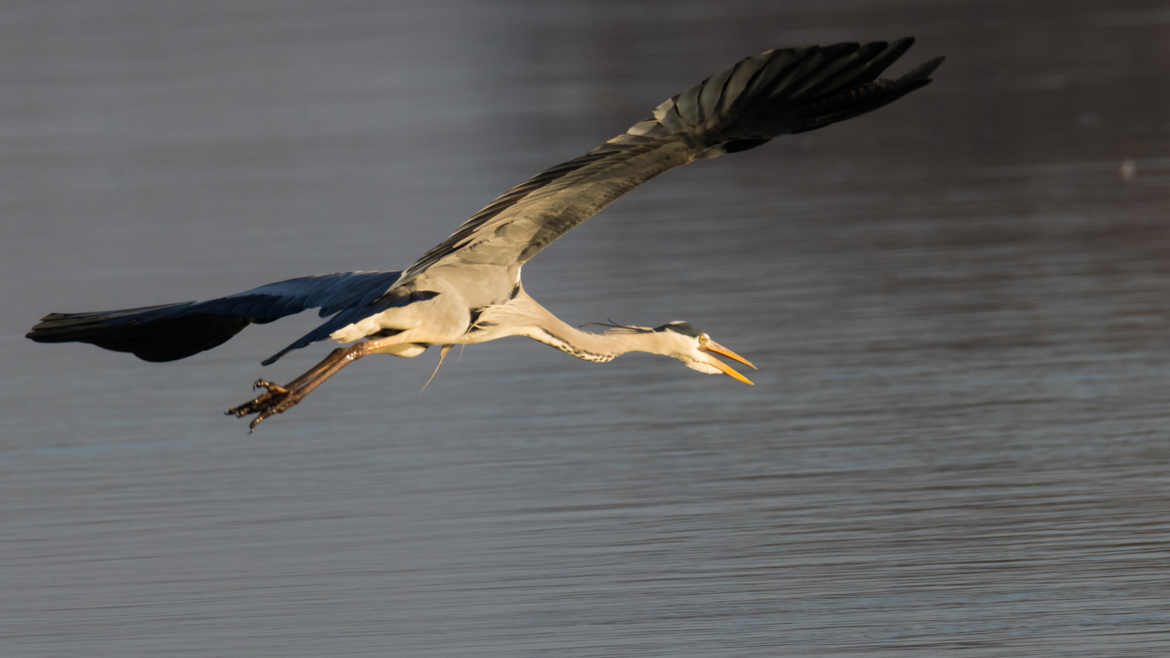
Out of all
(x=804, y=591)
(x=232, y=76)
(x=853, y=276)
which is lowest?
(x=804, y=591)

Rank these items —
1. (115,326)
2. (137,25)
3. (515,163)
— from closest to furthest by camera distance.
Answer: (115,326) → (515,163) → (137,25)

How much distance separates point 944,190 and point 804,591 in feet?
37.8

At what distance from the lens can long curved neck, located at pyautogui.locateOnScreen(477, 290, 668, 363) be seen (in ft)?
30.3

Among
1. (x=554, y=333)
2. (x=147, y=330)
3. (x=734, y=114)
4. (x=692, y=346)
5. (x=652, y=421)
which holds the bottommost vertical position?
(x=652, y=421)

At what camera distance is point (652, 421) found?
11797mm

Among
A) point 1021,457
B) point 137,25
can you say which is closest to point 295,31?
point 137,25

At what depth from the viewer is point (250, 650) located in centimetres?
819

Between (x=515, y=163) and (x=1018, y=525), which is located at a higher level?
(x=515, y=163)

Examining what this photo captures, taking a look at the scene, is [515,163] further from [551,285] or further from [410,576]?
[410,576]

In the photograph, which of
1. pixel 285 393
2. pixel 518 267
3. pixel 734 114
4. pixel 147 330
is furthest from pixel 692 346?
pixel 147 330

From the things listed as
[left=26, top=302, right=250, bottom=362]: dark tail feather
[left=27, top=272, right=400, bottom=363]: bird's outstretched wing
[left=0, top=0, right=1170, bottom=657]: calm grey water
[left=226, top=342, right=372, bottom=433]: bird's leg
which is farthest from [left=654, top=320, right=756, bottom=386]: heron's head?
[left=26, top=302, right=250, bottom=362]: dark tail feather

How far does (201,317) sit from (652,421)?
3498 mm

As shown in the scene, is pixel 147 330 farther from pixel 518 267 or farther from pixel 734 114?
pixel 734 114

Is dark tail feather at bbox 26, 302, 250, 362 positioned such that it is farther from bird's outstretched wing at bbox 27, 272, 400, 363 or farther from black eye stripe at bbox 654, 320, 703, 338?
black eye stripe at bbox 654, 320, 703, 338
